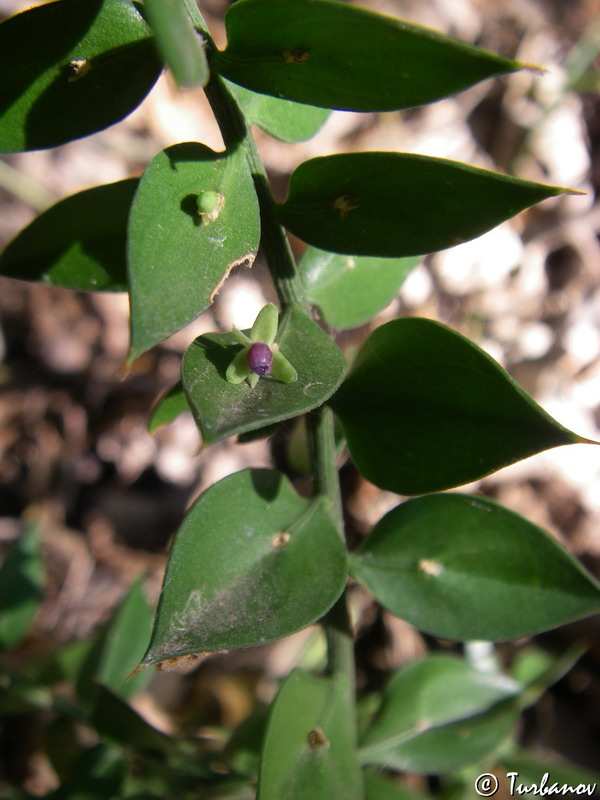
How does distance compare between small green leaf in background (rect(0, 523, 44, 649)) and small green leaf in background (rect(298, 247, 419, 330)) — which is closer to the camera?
small green leaf in background (rect(298, 247, 419, 330))

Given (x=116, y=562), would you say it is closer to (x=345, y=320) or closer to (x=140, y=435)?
(x=140, y=435)

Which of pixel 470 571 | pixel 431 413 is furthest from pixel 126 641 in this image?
pixel 431 413

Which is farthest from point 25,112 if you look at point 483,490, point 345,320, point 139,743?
point 483,490

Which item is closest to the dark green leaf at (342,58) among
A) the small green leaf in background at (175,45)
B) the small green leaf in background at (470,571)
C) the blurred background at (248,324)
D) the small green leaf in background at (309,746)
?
the small green leaf in background at (175,45)

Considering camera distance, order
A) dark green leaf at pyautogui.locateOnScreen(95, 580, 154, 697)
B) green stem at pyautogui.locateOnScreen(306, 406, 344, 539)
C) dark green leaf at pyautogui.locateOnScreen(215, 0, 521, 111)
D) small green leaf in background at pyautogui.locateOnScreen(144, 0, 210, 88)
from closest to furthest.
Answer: small green leaf in background at pyautogui.locateOnScreen(144, 0, 210, 88) → dark green leaf at pyautogui.locateOnScreen(215, 0, 521, 111) → green stem at pyautogui.locateOnScreen(306, 406, 344, 539) → dark green leaf at pyautogui.locateOnScreen(95, 580, 154, 697)

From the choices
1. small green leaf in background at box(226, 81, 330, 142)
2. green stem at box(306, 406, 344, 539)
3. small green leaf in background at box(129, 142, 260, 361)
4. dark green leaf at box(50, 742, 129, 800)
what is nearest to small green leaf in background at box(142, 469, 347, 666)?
green stem at box(306, 406, 344, 539)

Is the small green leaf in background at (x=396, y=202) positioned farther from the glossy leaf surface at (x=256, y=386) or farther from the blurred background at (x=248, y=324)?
the blurred background at (x=248, y=324)

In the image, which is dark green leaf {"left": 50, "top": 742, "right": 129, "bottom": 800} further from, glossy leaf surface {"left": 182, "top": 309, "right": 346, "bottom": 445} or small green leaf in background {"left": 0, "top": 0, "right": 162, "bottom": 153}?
small green leaf in background {"left": 0, "top": 0, "right": 162, "bottom": 153}
